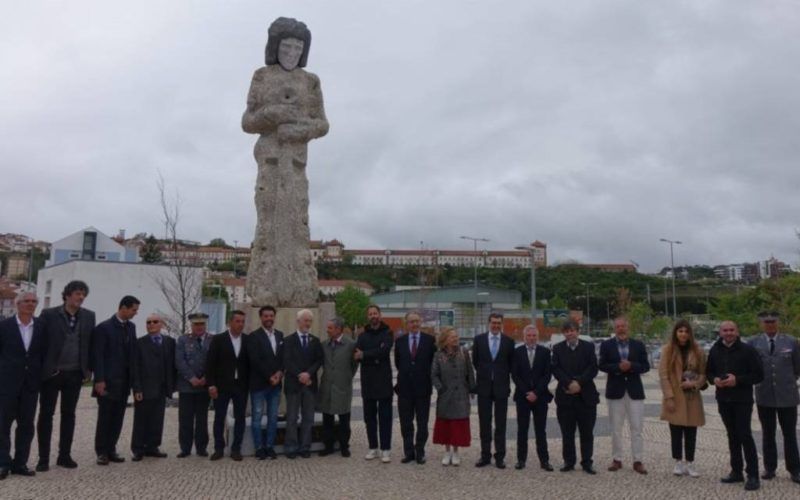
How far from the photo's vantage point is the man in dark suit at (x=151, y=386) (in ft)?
23.5

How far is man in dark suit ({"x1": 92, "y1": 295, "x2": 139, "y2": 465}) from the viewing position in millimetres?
6848

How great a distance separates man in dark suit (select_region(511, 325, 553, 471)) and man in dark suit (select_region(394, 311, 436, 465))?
1.05m

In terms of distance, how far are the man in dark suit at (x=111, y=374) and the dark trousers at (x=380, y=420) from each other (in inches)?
113

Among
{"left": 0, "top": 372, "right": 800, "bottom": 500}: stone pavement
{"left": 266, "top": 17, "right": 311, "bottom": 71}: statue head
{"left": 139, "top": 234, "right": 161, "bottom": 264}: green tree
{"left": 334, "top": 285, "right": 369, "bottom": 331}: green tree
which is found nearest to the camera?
Answer: {"left": 0, "top": 372, "right": 800, "bottom": 500}: stone pavement

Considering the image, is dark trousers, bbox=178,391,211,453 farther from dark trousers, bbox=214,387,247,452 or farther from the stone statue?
the stone statue

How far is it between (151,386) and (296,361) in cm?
179

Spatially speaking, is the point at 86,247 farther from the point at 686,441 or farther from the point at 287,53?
the point at 686,441

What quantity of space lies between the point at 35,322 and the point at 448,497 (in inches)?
186

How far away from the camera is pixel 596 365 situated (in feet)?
22.4

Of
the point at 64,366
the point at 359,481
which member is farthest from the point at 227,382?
the point at 359,481

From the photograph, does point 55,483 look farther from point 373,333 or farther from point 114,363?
point 373,333

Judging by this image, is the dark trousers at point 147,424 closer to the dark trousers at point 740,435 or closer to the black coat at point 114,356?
the black coat at point 114,356

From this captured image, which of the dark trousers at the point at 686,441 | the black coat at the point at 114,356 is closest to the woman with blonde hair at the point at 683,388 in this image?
the dark trousers at the point at 686,441

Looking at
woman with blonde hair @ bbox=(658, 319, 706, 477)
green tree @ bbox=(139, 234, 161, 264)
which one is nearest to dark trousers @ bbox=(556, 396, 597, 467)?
woman with blonde hair @ bbox=(658, 319, 706, 477)
